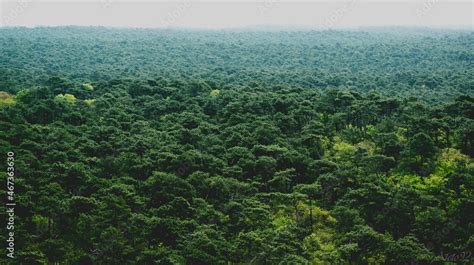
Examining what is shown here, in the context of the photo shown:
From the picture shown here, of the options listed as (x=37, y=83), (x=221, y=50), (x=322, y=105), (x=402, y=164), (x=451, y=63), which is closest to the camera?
(x=402, y=164)

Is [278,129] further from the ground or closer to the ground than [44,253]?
further from the ground

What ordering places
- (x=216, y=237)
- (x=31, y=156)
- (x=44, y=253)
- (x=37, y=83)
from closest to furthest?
(x=44, y=253)
(x=216, y=237)
(x=31, y=156)
(x=37, y=83)

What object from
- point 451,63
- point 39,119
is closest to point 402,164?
point 39,119

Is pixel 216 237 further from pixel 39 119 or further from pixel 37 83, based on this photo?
pixel 37 83

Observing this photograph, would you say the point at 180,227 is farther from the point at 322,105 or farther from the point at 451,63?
the point at 451,63

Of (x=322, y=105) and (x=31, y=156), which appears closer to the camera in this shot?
(x=31, y=156)

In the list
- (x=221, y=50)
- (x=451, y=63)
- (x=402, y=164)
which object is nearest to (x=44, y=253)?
(x=402, y=164)
